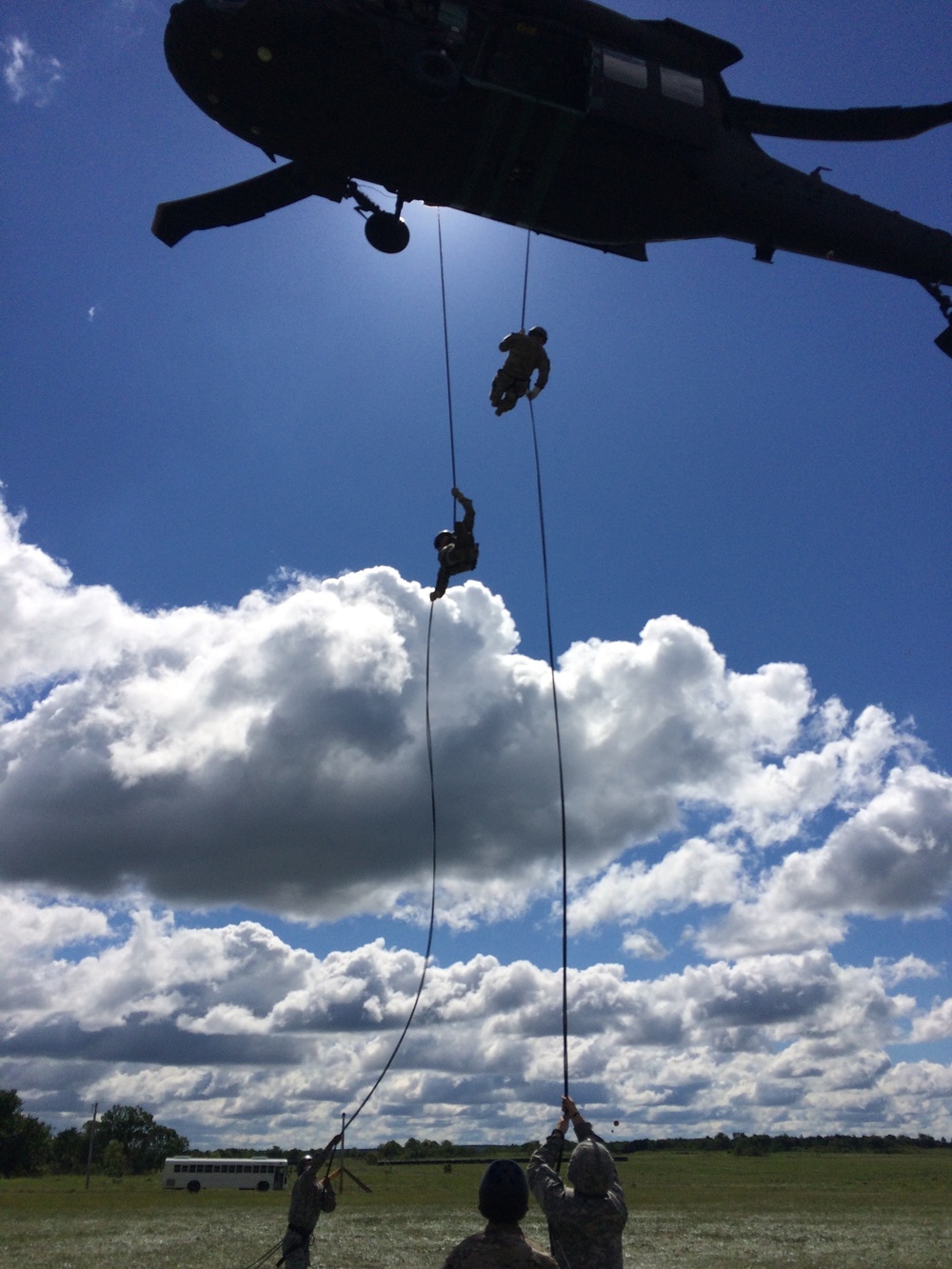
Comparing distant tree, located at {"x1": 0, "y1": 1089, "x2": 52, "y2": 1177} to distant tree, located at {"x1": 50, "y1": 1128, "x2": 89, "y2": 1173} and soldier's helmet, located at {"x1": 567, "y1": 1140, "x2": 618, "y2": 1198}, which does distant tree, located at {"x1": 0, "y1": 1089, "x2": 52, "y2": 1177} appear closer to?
distant tree, located at {"x1": 50, "y1": 1128, "x2": 89, "y2": 1173}

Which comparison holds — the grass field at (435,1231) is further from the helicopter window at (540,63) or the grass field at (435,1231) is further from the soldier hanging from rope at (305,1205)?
the helicopter window at (540,63)

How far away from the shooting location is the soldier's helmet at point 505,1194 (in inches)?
197

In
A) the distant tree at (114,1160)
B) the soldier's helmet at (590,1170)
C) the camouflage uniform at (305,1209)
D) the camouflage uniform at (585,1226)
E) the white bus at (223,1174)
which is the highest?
the soldier's helmet at (590,1170)

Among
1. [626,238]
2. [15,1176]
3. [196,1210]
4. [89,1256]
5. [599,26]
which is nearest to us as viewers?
[599,26]

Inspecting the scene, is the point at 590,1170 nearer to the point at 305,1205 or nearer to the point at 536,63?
the point at 305,1205

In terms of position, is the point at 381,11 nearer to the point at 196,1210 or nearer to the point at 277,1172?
the point at 196,1210

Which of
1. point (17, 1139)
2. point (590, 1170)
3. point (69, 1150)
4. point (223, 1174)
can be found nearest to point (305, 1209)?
point (590, 1170)

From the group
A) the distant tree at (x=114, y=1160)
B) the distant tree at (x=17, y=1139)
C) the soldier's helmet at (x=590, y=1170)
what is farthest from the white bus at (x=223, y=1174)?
the distant tree at (x=114, y=1160)

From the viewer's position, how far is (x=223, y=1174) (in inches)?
2857

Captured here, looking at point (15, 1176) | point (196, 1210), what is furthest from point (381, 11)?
point (15, 1176)

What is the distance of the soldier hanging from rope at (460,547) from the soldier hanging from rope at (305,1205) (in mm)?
7996

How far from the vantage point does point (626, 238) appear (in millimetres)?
15148

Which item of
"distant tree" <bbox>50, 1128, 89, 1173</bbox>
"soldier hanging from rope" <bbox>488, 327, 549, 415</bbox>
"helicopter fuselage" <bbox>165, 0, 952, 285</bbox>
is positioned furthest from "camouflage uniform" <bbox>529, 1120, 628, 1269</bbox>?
"distant tree" <bbox>50, 1128, 89, 1173</bbox>

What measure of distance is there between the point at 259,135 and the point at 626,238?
18.6ft
